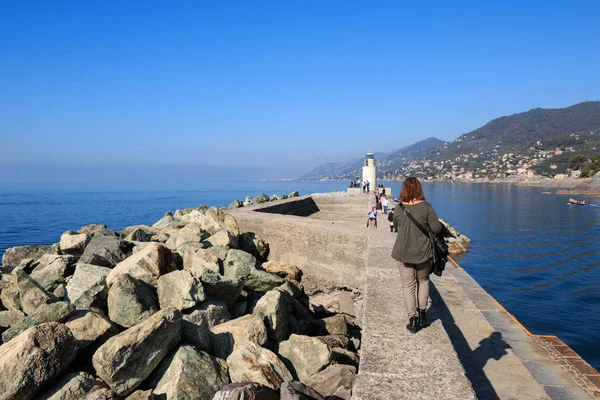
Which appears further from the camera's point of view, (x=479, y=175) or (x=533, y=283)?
(x=479, y=175)

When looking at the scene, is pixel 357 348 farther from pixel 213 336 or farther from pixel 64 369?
pixel 64 369

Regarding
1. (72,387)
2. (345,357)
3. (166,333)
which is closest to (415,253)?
(345,357)

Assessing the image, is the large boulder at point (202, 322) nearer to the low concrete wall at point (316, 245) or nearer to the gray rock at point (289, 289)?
the gray rock at point (289, 289)

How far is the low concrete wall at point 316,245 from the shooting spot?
25.1 ft

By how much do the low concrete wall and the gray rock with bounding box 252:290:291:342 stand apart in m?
2.39

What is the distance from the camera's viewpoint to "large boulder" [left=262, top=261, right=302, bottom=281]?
8.27m

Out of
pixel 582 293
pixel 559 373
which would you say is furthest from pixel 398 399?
pixel 582 293

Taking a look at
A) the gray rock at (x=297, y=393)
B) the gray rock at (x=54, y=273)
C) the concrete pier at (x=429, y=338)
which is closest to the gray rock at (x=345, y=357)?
the concrete pier at (x=429, y=338)

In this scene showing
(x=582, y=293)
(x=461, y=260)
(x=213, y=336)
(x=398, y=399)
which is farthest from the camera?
(x=461, y=260)

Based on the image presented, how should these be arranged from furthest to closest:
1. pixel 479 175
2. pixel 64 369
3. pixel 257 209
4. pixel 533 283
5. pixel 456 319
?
1. pixel 479 175
2. pixel 533 283
3. pixel 257 209
4. pixel 456 319
5. pixel 64 369

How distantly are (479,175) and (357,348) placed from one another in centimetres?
17905

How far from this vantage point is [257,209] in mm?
12023

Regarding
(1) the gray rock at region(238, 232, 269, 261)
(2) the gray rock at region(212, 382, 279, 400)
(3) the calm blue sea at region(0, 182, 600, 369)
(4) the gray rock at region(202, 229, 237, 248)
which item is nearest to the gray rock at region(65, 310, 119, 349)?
(2) the gray rock at region(212, 382, 279, 400)

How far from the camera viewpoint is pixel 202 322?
4.89m
